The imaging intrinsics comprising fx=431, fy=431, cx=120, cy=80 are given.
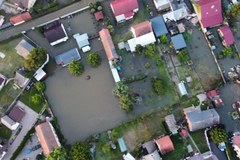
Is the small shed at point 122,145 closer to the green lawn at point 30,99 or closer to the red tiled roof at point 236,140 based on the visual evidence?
the green lawn at point 30,99

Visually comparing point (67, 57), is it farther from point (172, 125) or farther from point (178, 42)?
point (172, 125)

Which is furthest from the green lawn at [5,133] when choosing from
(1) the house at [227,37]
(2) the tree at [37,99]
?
(1) the house at [227,37]

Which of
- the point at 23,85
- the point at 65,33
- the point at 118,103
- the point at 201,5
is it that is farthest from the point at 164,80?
the point at 23,85

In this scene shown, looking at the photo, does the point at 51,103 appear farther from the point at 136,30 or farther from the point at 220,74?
the point at 220,74

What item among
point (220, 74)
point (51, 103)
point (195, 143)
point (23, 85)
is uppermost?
point (23, 85)

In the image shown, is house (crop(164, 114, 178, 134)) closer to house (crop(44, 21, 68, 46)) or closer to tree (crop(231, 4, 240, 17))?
tree (crop(231, 4, 240, 17))

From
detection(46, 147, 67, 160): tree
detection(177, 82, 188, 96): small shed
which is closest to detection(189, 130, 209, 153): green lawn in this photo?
detection(177, 82, 188, 96): small shed

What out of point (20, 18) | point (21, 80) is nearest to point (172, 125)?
point (21, 80)
